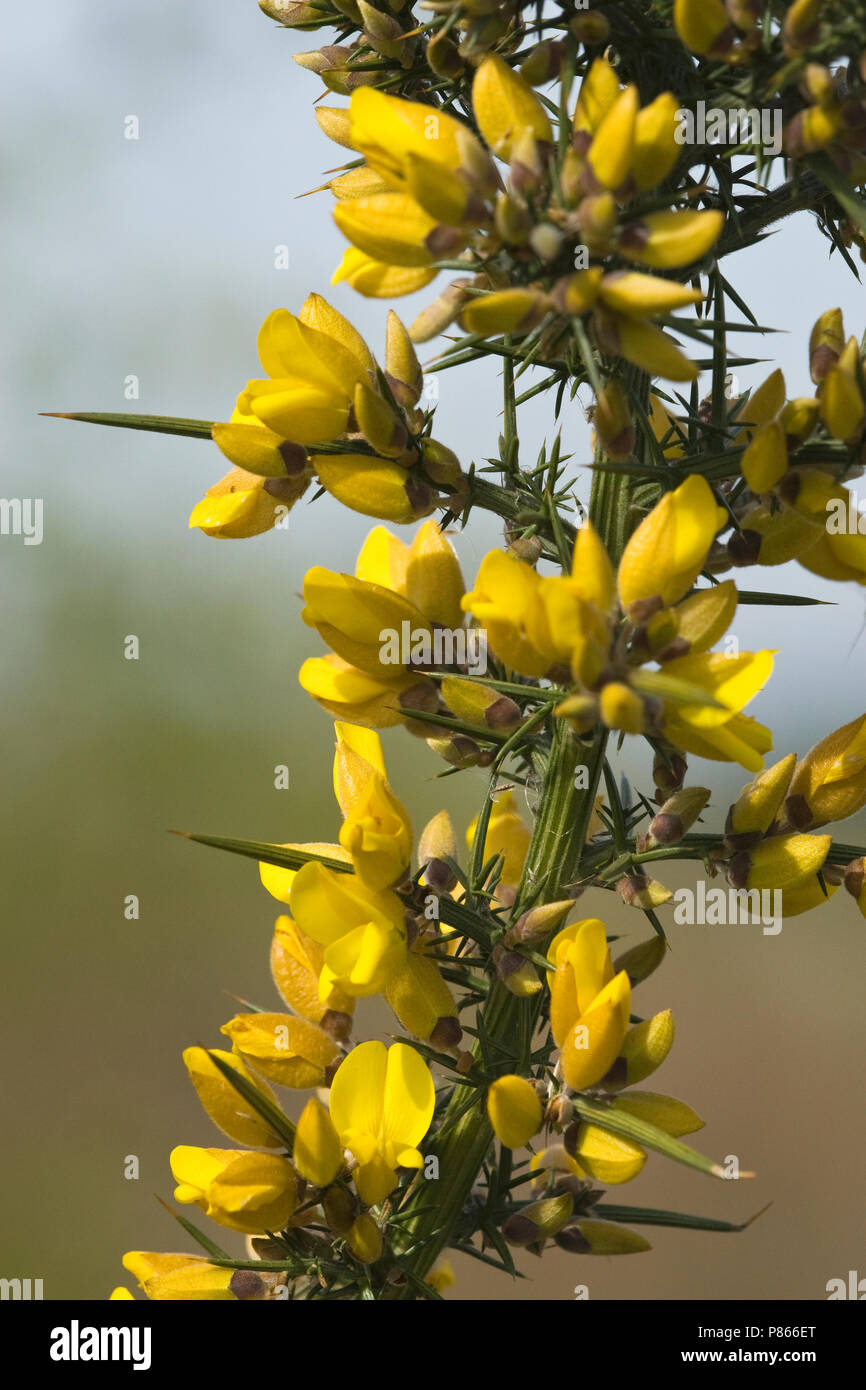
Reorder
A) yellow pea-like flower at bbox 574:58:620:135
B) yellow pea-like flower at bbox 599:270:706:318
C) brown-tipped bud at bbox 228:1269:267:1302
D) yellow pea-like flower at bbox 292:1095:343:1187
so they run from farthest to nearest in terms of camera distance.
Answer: brown-tipped bud at bbox 228:1269:267:1302 → yellow pea-like flower at bbox 292:1095:343:1187 → yellow pea-like flower at bbox 574:58:620:135 → yellow pea-like flower at bbox 599:270:706:318

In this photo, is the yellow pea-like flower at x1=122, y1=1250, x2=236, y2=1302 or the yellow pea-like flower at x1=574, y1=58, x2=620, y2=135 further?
the yellow pea-like flower at x1=122, y1=1250, x2=236, y2=1302

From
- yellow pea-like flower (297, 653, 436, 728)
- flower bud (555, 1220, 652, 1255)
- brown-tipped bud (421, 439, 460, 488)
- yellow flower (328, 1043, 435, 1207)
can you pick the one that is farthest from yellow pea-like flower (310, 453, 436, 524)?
flower bud (555, 1220, 652, 1255)

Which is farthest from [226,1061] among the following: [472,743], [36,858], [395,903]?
[36,858]

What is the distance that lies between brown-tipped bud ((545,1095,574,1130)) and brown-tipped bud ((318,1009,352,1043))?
242 millimetres

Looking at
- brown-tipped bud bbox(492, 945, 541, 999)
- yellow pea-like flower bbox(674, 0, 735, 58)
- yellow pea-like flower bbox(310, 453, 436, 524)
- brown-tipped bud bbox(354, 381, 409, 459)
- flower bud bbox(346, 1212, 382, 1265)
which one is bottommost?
flower bud bbox(346, 1212, 382, 1265)

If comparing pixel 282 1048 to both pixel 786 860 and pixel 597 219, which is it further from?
pixel 597 219

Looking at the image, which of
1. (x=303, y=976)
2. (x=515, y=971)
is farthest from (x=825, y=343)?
(x=303, y=976)

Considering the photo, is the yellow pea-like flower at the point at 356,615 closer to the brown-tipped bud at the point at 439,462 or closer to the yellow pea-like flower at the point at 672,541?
the brown-tipped bud at the point at 439,462

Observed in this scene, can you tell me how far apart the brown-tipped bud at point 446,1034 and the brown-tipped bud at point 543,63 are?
825 millimetres

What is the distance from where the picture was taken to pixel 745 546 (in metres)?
0.91

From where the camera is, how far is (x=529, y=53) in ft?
2.97

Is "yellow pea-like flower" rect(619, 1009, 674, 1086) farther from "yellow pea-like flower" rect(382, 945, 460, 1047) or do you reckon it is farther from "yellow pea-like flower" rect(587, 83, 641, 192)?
"yellow pea-like flower" rect(587, 83, 641, 192)

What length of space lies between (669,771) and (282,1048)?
0.47 meters

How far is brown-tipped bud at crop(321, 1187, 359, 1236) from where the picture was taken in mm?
955
